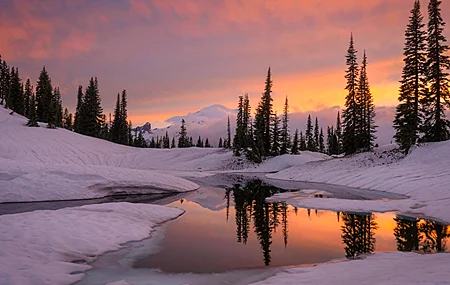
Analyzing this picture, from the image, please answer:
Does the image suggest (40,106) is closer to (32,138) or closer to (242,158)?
(32,138)

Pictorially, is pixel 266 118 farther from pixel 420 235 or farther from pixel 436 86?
pixel 420 235

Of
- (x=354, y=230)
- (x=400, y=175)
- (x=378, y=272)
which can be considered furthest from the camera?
(x=400, y=175)

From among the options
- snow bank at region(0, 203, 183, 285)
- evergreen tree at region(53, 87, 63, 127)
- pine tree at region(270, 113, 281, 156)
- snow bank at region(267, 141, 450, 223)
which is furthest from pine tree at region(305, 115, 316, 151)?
snow bank at region(0, 203, 183, 285)

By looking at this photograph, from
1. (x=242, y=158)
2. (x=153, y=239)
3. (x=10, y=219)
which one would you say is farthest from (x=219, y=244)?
(x=242, y=158)

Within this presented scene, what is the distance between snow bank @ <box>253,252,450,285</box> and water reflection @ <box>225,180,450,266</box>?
1157 mm

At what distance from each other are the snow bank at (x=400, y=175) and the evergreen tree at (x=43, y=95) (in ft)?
199

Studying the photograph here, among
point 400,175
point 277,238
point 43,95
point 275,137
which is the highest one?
point 43,95

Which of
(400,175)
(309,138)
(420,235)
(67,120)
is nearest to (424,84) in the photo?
(400,175)

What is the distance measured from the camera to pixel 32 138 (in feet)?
161

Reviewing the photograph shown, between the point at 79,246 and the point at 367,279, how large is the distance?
7.89m

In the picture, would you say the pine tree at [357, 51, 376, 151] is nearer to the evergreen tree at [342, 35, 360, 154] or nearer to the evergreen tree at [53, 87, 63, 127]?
the evergreen tree at [342, 35, 360, 154]

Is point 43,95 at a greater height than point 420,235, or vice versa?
point 43,95

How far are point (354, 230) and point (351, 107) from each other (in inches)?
1492

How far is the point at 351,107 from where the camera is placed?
46812 mm
